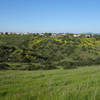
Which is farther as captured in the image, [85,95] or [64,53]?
[64,53]

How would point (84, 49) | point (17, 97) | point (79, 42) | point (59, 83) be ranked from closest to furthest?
point (17, 97) → point (59, 83) → point (84, 49) → point (79, 42)

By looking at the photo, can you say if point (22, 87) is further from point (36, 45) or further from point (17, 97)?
point (36, 45)

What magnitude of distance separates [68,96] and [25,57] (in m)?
19.6

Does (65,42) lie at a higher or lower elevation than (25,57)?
higher

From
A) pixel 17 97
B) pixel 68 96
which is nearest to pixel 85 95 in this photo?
pixel 68 96

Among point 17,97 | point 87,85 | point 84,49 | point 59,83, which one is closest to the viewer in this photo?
point 17,97

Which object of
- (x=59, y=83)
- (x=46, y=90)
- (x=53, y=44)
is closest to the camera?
(x=46, y=90)

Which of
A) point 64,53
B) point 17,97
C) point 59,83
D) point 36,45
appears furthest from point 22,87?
point 36,45

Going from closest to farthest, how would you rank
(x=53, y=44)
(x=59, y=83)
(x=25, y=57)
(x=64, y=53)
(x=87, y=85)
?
(x=87, y=85) → (x=59, y=83) → (x=25, y=57) → (x=64, y=53) → (x=53, y=44)

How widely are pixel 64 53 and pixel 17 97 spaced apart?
27043 millimetres

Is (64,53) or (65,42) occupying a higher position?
(65,42)

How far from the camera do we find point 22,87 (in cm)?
584

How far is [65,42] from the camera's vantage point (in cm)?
3850

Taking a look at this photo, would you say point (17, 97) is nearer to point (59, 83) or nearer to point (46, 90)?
point (46, 90)
